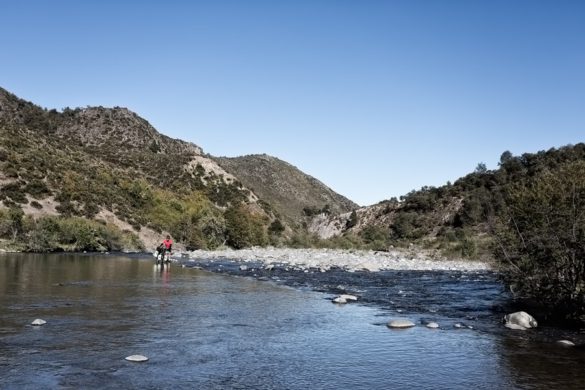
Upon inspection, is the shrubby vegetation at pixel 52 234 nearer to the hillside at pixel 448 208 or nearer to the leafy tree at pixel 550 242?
the hillside at pixel 448 208

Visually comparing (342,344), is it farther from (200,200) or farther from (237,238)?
(200,200)

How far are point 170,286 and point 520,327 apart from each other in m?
14.9

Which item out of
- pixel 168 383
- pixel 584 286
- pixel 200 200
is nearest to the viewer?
pixel 168 383

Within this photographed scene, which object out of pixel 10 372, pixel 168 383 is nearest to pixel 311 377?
pixel 168 383

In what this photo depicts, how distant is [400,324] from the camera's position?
1564cm

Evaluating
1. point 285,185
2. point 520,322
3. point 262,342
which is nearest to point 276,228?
point 285,185

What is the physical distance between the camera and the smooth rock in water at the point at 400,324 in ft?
51.1

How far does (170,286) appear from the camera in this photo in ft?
80.4

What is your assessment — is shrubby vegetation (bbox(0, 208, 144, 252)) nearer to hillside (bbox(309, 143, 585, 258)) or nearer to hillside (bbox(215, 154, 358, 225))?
hillside (bbox(309, 143, 585, 258))

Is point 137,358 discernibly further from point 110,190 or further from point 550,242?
point 110,190

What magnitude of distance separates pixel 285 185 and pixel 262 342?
143 metres

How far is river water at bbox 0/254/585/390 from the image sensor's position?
10.1m

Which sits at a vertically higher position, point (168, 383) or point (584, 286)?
point (584, 286)

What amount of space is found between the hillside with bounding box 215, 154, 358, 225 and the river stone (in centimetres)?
11898
